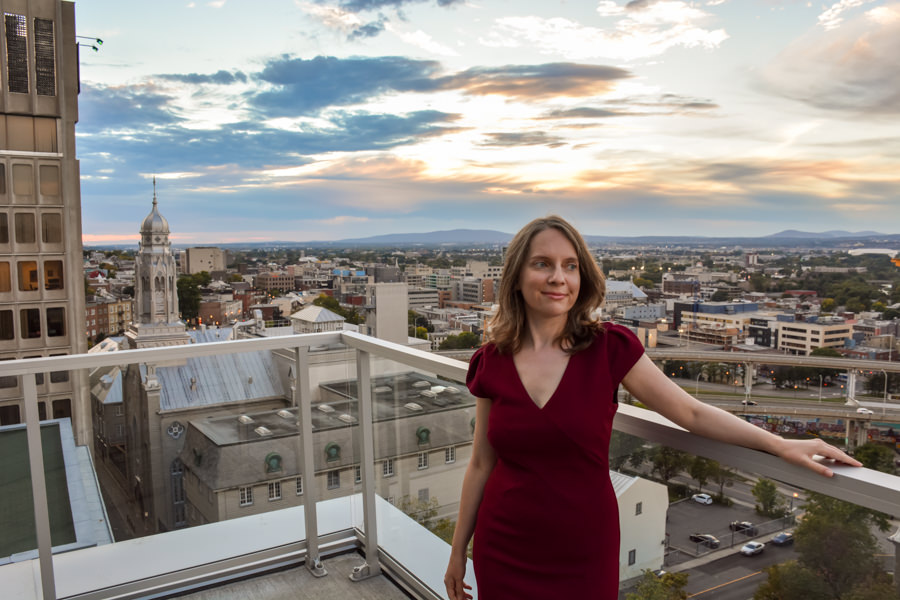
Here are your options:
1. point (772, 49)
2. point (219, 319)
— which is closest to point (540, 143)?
point (772, 49)

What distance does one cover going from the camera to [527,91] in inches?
1307

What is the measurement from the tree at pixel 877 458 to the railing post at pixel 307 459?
6.80 feet

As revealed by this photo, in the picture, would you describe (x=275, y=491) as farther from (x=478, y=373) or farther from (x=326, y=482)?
(x=478, y=373)

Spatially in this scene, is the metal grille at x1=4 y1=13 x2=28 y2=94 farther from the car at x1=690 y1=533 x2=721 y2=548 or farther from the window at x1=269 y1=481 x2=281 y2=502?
the car at x1=690 y1=533 x2=721 y2=548

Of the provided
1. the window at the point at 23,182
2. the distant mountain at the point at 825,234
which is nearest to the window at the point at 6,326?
the window at the point at 23,182

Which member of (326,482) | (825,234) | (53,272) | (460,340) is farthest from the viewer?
(825,234)

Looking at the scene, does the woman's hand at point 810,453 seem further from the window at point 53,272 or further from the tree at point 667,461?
the window at point 53,272

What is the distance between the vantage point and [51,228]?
13812 millimetres

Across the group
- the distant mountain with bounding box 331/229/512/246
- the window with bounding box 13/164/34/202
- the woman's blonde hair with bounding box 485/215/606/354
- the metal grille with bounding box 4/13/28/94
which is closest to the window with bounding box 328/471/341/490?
the woman's blonde hair with bounding box 485/215/606/354

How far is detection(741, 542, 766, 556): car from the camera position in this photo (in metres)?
1.11

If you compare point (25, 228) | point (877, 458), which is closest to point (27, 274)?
point (25, 228)

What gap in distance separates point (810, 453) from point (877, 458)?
0.24 m

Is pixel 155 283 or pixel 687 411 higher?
pixel 687 411

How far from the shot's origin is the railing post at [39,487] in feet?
7.10
